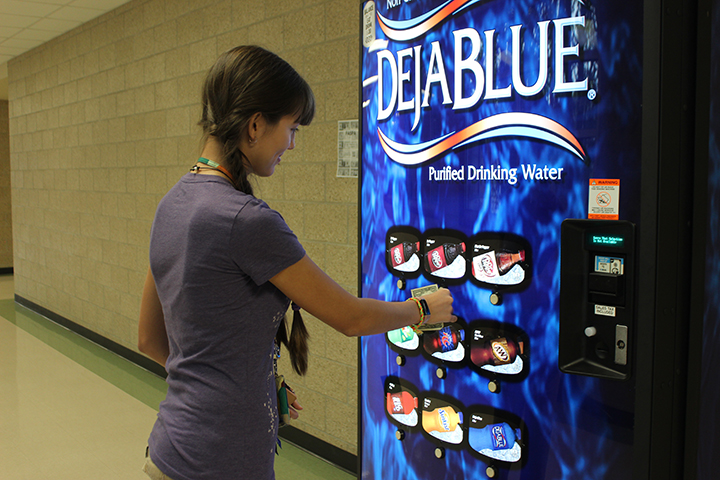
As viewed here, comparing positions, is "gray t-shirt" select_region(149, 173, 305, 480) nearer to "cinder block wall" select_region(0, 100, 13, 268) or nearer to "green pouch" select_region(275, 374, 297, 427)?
"green pouch" select_region(275, 374, 297, 427)

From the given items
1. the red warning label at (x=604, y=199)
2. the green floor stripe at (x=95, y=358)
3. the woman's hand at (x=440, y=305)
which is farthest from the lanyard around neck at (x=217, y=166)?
the green floor stripe at (x=95, y=358)

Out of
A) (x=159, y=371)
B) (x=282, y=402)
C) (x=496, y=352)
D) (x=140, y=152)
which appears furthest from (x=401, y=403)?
(x=140, y=152)

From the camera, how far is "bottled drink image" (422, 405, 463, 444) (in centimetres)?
151

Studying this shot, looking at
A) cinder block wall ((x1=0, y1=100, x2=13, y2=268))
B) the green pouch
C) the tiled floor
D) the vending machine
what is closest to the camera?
the vending machine

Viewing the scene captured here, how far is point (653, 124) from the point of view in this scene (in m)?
1.10

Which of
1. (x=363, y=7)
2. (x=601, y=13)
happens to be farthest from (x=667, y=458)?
(x=363, y=7)

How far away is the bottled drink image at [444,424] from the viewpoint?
151cm

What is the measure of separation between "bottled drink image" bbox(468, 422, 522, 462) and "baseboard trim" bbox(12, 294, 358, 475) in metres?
1.42

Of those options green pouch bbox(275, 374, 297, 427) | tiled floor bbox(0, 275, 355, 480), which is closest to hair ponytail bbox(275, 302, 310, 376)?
green pouch bbox(275, 374, 297, 427)

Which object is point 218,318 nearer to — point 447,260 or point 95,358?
point 447,260

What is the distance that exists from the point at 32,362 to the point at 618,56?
503 cm

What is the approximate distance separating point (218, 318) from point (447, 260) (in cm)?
67

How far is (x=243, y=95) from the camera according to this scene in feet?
3.58

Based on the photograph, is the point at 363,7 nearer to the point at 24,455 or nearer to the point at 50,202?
the point at 24,455
